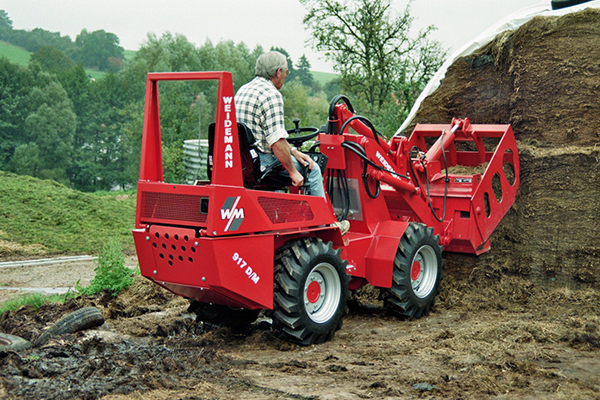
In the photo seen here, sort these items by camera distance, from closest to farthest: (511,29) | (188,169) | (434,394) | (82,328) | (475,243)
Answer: (434,394) < (82,328) < (475,243) < (511,29) < (188,169)

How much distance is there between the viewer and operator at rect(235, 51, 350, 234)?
5.24 m

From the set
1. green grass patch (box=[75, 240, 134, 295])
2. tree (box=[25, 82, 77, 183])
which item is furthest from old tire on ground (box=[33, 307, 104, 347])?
tree (box=[25, 82, 77, 183])

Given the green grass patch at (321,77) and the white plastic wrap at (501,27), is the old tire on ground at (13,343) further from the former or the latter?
the green grass patch at (321,77)

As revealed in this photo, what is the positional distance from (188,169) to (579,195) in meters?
15.3

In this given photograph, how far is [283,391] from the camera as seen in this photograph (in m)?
4.33

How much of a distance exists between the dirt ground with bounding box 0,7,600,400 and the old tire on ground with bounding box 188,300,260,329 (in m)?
0.11

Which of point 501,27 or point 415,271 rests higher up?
point 501,27

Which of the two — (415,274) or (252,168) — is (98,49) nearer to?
(415,274)

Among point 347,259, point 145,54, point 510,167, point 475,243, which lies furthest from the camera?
point 145,54

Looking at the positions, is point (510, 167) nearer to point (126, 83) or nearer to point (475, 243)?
point (475, 243)

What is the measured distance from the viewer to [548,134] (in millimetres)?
7809

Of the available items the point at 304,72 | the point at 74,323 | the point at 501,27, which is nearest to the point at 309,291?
the point at 74,323

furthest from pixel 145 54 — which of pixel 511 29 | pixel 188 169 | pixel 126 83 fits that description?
pixel 511 29

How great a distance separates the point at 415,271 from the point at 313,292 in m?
1.47
